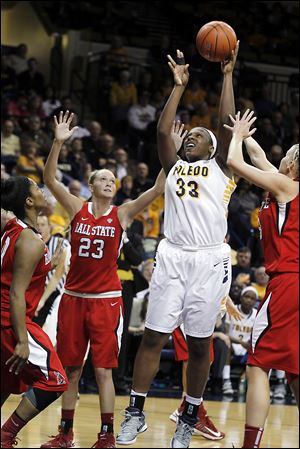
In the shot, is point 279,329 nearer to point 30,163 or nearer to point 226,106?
point 226,106

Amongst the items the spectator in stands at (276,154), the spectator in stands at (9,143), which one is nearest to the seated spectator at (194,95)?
the spectator in stands at (276,154)

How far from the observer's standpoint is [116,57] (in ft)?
65.8

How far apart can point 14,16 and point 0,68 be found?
4.35 metres

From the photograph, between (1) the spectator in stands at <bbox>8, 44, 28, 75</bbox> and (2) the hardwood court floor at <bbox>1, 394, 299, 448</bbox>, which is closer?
(2) the hardwood court floor at <bbox>1, 394, 299, 448</bbox>

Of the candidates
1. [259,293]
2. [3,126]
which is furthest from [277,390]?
[3,126]

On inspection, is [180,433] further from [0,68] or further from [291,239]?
[0,68]

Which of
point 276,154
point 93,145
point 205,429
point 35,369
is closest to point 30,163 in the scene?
point 93,145

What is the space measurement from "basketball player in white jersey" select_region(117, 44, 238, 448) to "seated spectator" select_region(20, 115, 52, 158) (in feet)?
29.7

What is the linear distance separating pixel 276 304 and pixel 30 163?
9.21 m

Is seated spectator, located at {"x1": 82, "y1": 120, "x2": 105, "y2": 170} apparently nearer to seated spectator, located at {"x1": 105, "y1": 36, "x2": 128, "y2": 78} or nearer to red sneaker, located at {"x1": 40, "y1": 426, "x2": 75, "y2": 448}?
seated spectator, located at {"x1": 105, "y1": 36, "x2": 128, "y2": 78}

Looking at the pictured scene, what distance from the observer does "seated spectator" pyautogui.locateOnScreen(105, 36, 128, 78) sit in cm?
1972

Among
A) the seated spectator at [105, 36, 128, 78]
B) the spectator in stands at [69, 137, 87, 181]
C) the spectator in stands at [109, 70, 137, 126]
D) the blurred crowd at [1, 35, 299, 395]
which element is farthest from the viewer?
the seated spectator at [105, 36, 128, 78]

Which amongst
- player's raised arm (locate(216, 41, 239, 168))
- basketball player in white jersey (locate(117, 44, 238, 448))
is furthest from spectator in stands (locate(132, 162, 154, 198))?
player's raised arm (locate(216, 41, 239, 168))

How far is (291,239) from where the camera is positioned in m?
6.54
